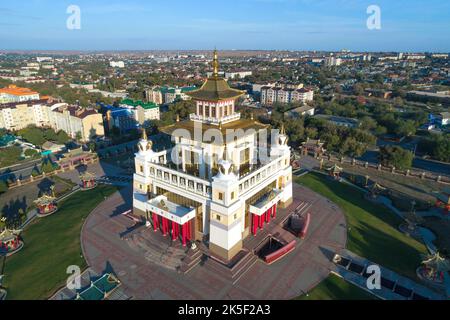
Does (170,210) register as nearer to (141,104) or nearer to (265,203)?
(265,203)

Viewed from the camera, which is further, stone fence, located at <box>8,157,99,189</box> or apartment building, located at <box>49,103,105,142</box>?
apartment building, located at <box>49,103,105,142</box>

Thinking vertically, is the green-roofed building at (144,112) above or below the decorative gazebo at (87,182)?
above

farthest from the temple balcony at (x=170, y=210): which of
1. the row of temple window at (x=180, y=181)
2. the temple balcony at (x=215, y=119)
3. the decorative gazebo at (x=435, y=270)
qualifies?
the decorative gazebo at (x=435, y=270)

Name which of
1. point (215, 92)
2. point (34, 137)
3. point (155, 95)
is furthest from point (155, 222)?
point (155, 95)

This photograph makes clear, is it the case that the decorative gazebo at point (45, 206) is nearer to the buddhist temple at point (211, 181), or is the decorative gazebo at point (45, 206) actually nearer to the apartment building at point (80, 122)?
the buddhist temple at point (211, 181)

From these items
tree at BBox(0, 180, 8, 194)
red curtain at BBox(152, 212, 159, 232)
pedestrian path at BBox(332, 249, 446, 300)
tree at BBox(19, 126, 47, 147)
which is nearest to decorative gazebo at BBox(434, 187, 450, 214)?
pedestrian path at BBox(332, 249, 446, 300)

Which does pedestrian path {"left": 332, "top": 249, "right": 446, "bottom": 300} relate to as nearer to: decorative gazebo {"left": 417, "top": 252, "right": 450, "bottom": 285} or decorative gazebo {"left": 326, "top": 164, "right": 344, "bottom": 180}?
decorative gazebo {"left": 417, "top": 252, "right": 450, "bottom": 285}

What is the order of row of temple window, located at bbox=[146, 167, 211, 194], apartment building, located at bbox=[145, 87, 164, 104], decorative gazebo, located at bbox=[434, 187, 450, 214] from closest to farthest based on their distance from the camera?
row of temple window, located at bbox=[146, 167, 211, 194] < decorative gazebo, located at bbox=[434, 187, 450, 214] < apartment building, located at bbox=[145, 87, 164, 104]

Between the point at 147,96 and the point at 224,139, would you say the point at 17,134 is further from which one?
the point at 224,139
